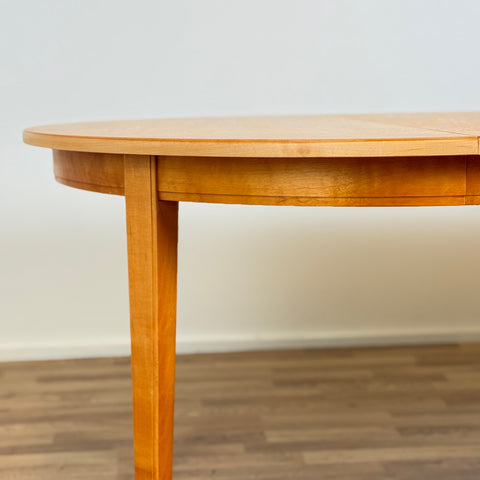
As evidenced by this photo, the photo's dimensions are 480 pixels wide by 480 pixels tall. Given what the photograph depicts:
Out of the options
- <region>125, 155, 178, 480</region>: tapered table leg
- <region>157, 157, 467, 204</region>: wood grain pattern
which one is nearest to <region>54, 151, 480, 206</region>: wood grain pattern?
<region>157, 157, 467, 204</region>: wood grain pattern

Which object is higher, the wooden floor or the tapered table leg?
the tapered table leg

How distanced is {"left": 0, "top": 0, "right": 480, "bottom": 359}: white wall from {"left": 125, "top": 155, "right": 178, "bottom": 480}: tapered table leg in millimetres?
1239

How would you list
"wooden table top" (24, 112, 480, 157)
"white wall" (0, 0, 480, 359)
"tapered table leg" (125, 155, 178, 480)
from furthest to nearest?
"white wall" (0, 0, 480, 359) → "tapered table leg" (125, 155, 178, 480) → "wooden table top" (24, 112, 480, 157)

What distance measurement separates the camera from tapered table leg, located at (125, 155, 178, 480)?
51.7 inches

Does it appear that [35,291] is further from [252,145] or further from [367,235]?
[252,145]

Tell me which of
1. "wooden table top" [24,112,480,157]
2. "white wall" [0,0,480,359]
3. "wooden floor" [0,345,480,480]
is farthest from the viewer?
"white wall" [0,0,480,359]

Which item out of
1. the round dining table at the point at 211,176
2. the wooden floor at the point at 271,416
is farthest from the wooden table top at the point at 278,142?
the wooden floor at the point at 271,416

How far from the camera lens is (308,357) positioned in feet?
8.80

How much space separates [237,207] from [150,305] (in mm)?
1379

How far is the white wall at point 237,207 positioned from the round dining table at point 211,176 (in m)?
1.22

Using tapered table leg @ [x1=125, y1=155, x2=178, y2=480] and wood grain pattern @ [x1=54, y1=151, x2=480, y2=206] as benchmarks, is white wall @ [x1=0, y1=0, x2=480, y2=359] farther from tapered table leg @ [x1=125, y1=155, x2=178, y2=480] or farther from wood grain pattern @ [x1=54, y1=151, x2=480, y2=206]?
wood grain pattern @ [x1=54, y1=151, x2=480, y2=206]

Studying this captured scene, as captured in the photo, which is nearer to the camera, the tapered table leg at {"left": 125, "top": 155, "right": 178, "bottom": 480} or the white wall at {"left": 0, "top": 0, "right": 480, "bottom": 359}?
the tapered table leg at {"left": 125, "top": 155, "right": 178, "bottom": 480}

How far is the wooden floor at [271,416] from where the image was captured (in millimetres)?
1869

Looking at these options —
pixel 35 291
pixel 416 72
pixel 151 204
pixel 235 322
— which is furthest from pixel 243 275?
pixel 151 204
